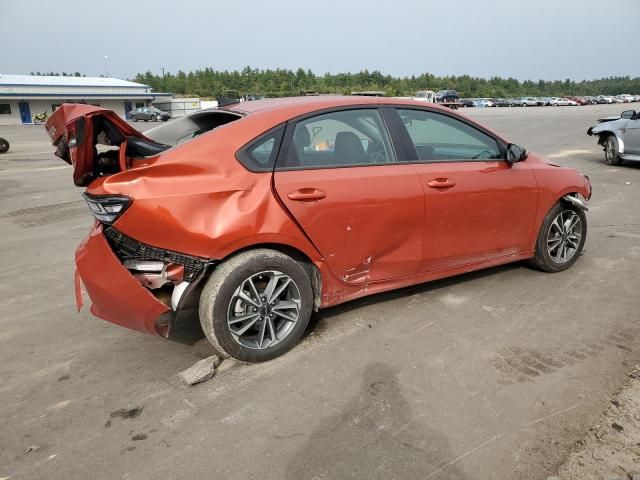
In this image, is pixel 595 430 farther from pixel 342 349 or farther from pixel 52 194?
pixel 52 194

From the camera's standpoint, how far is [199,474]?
2.31 metres

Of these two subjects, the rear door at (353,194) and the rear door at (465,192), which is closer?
the rear door at (353,194)

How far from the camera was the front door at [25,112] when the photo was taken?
53.6 meters

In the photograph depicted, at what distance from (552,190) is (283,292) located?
2706 mm

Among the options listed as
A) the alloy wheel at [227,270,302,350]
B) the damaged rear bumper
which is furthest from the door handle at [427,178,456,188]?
the damaged rear bumper

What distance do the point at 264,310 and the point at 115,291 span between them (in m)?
0.90

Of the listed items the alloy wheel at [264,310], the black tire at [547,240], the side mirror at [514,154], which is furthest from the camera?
the black tire at [547,240]

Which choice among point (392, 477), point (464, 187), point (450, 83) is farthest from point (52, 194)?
point (450, 83)

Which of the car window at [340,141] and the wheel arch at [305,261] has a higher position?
the car window at [340,141]

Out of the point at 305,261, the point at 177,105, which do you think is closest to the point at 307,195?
the point at 305,261

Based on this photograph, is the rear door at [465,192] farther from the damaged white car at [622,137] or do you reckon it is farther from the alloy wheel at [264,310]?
the damaged white car at [622,137]

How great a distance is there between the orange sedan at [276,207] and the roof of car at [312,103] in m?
0.02

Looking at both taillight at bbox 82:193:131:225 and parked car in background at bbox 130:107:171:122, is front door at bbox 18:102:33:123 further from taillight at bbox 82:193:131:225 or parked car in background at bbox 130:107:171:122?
taillight at bbox 82:193:131:225

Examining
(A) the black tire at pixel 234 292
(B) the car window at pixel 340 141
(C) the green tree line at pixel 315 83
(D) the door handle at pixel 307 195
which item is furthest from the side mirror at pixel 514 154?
(C) the green tree line at pixel 315 83
